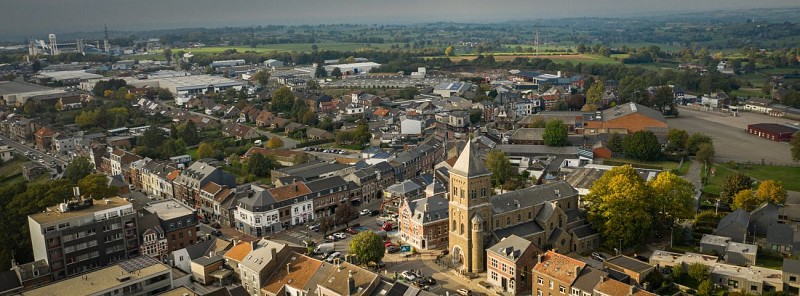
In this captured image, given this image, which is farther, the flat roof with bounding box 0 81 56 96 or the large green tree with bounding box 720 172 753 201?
the flat roof with bounding box 0 81 56 96

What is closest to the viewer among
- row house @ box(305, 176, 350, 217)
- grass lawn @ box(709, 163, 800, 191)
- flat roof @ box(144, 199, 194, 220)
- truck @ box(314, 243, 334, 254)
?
truck @ box(314, 243, 334, 254)

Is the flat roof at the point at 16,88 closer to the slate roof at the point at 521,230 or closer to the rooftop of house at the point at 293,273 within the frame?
the rooftop of house at the point at 293,273

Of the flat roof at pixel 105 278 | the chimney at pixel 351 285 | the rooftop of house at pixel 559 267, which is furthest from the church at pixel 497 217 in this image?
the flat roof at pixel 105 278

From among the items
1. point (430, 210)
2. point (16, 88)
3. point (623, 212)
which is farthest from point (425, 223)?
point (16, 88)

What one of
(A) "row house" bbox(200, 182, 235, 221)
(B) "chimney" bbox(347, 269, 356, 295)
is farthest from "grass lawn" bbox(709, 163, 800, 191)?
(A) "row house" bbox(200, 182, 235, 221)

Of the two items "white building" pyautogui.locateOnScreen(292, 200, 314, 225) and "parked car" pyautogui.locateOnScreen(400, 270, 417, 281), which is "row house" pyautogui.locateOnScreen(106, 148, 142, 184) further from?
"parked car" pyautogui.locateOnScreen(400, 270, 417, 281)

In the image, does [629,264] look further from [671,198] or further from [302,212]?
[302,212]
